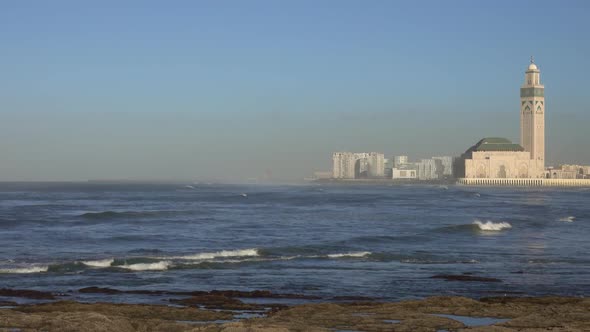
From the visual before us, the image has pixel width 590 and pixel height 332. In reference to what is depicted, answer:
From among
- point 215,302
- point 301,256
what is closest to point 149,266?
point 301,256

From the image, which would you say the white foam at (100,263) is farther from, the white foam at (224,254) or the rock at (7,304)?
the rock at (7,304)

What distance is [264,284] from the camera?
26.8 metres

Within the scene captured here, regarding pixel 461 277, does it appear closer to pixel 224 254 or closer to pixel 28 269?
pixel 224 254

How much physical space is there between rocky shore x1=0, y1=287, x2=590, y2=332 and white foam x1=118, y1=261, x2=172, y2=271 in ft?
24.6

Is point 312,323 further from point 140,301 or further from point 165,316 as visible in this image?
point 140,301

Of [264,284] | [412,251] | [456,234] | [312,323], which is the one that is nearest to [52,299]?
[264,284]

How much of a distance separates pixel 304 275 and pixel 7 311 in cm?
1272

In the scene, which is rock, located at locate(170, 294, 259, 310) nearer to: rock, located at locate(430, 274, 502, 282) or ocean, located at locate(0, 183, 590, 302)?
ocean, located at locate(0, 183, 590, 302)

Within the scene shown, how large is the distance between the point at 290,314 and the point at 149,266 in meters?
13.6

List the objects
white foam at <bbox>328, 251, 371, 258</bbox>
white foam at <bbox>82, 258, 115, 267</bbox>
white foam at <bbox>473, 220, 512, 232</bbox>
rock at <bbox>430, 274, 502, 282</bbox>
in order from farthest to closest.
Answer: white foam at <bbox>473, 220, 512, 232</bbox> → white foam at <bbox>328, 251, 371, 258</bbox> → white foam at <bbox>82, 258, 115, 267</bbox> → rock at <bbox>430, 274, 502, 282</bbox>

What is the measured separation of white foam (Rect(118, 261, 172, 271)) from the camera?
103ft

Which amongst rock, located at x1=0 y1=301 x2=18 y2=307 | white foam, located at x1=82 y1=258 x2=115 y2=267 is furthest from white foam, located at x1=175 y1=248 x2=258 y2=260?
rock, located at x1=0 y1=301 x2=18 y2=307

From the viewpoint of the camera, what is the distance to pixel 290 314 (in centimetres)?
1956

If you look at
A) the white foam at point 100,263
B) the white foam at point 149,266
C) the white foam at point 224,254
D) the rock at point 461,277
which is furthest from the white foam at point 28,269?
the rock at point 461,277
